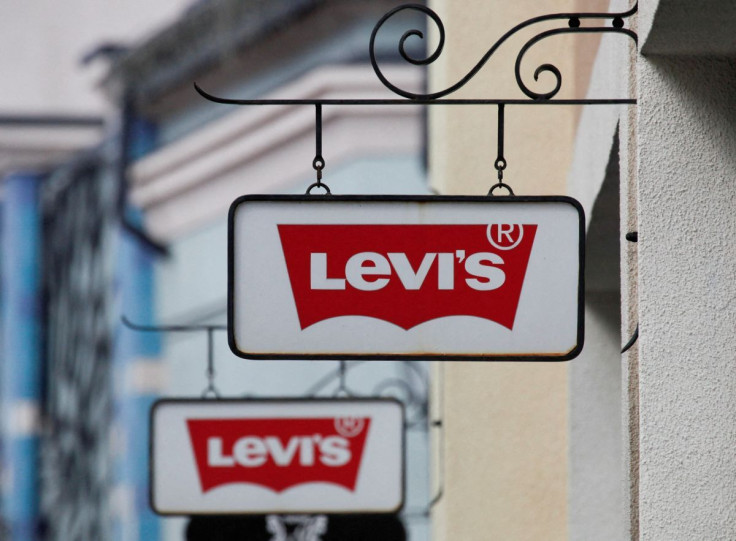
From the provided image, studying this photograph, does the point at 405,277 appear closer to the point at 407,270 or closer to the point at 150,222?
the point at 407,270

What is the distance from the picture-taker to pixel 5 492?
984 cm

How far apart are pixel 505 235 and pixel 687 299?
43 centimetres

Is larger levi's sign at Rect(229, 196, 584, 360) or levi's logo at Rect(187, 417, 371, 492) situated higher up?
larger levi's sign at Rect(229, 196, 584, 360)

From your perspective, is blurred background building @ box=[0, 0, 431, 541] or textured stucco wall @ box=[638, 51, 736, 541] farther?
blurred background building @ box=[0, 0, 431, 541]

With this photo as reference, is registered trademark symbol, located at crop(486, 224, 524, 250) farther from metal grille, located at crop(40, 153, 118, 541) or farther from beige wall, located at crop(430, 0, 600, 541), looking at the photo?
metal grille, located at crop(40, 153, 118, 541)

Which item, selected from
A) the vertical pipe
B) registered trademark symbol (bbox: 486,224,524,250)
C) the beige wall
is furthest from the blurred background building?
registered trademark symbol (bbox: 486,224,524,250)

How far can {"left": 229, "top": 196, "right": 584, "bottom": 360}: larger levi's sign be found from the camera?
2592mm

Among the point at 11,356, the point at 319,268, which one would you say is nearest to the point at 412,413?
the point at 11,356

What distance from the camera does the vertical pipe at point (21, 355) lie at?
31.9ft

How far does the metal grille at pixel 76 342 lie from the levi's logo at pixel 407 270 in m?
6.97

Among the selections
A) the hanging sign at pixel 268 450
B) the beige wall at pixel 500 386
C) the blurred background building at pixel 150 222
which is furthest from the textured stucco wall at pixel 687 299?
the blurred background building at pixel 150 222

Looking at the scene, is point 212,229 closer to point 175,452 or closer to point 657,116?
point 175,452

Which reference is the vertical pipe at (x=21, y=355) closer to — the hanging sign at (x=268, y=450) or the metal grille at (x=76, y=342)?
the metal grille at (x=76, y=342)

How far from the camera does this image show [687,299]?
2.32 meters
